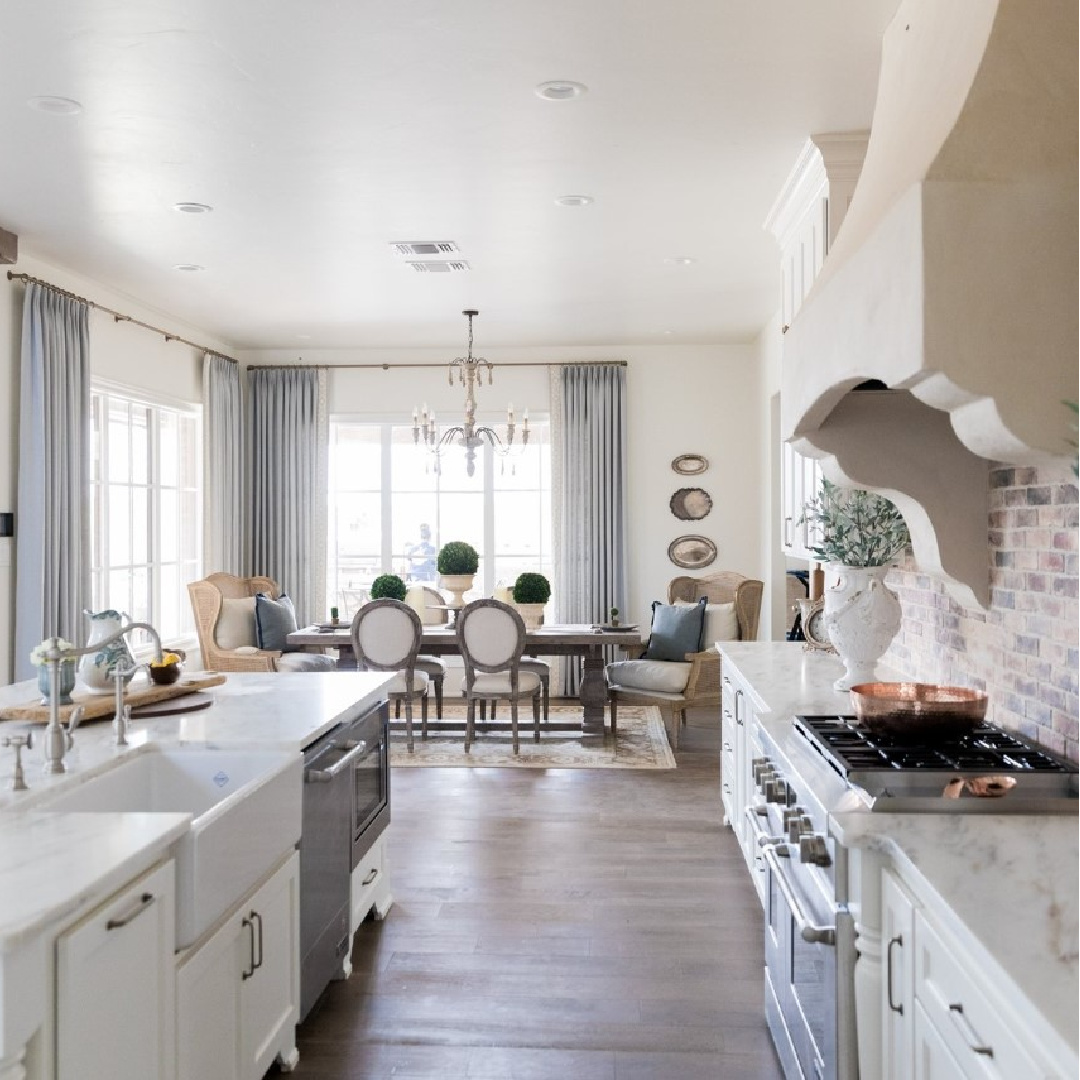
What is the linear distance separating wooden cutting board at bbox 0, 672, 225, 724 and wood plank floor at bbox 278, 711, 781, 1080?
1.04 metres

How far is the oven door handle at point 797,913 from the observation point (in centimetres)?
206

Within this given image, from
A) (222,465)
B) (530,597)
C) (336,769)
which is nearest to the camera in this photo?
(336,769)

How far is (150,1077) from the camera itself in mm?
1968

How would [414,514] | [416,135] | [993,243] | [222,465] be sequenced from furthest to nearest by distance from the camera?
[414,514]
[222,465]
[416,135]
[993,243]

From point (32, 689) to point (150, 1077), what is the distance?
6.48 feet

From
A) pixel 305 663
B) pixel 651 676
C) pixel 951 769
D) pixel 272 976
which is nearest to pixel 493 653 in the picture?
pixel 651 676

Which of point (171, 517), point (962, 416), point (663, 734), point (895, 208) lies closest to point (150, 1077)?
point (962, 416)

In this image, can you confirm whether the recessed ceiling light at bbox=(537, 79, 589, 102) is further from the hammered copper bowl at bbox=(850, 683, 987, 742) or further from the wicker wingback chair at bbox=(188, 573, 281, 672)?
the wicker wingback chair at bbox=(188, 573, 281, 672)

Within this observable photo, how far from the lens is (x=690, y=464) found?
8852 mm

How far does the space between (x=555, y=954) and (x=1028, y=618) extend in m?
1.91

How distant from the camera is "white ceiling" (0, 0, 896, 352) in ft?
10.3

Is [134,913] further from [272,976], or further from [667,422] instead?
[667,422]

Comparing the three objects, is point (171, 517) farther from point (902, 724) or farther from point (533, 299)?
point (902, 724)

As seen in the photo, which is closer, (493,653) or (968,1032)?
(968,1032)
